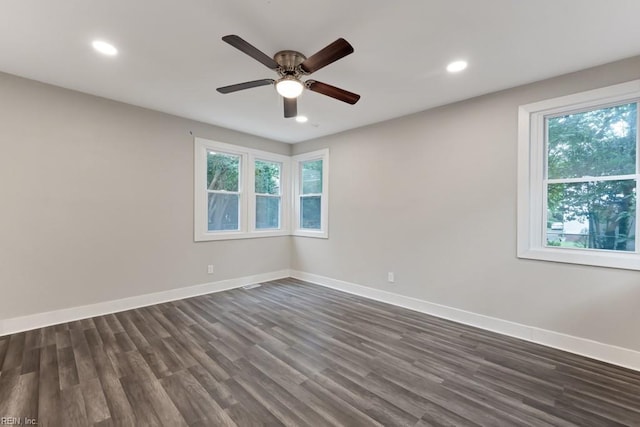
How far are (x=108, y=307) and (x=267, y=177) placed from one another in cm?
308

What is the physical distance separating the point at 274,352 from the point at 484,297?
2406 millimetres

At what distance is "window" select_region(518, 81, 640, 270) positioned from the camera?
8.27 feet

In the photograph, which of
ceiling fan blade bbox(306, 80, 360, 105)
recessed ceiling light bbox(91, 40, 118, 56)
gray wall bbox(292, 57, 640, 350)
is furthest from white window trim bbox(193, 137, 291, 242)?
ceiling fan blade bbox(306, 80, 360, 105)

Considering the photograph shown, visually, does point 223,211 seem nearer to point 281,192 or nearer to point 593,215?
→ point 281,192

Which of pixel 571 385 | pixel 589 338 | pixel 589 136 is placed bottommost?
pixel 571 385

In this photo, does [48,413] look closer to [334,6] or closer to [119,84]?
[119,84]

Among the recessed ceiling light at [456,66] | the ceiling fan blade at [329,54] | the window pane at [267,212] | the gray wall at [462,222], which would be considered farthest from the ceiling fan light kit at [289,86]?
the window pane at [267,212]

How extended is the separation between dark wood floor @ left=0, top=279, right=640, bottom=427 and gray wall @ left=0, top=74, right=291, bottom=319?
0.54 metres

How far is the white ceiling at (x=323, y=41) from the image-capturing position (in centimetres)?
191

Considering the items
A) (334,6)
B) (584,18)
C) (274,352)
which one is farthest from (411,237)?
(334,6)

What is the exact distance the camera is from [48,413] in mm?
1796

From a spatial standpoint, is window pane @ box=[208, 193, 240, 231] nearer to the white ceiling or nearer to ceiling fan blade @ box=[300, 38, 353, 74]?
the white ceiling

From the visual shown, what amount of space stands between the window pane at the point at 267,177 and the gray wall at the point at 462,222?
1.25 meters

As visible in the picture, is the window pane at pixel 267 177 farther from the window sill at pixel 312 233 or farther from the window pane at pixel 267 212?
the window sill at pixel 312 233
